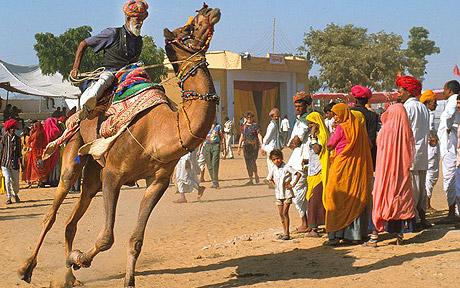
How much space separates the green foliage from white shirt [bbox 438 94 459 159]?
2061 inches

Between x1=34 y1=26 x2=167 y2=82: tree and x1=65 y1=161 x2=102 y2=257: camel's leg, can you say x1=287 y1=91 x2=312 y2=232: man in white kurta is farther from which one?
x1=34 y1=26 x2=167 y2=82: tree

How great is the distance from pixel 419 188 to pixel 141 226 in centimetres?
429

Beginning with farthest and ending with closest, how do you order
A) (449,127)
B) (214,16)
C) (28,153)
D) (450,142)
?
(28,153) → (450,142) → (449,127) → (214,16)

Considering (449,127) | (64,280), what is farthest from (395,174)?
(64,280)

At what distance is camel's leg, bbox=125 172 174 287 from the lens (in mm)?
7305

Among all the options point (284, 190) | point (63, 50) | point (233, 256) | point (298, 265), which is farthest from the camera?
point (63, 50)

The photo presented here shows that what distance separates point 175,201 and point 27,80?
23.7m

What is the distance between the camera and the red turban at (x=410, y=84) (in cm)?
975

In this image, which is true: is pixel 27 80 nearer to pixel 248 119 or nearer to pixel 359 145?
pixel 248 119

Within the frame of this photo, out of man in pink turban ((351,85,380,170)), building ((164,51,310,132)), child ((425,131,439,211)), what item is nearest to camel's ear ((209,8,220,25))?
man in pink turban ((351,85,380,170))

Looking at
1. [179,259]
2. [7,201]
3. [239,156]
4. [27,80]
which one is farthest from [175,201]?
[27,80]

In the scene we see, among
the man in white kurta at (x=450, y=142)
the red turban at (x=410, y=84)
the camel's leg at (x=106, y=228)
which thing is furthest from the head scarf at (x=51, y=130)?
the camel's leg at (x=106, y=228)

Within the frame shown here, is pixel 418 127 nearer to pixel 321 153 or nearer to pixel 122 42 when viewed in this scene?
pixel 321 153

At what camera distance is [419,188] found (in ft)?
33.0
